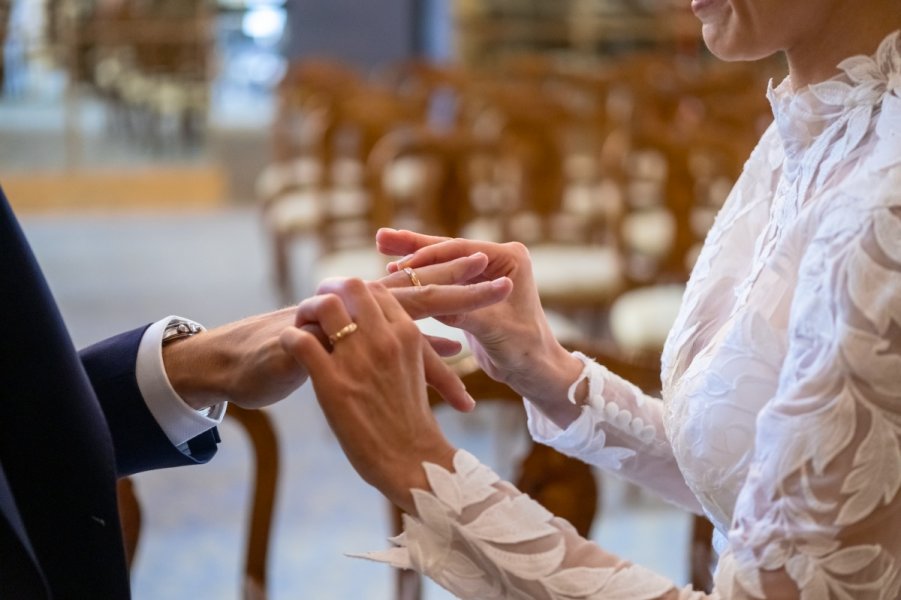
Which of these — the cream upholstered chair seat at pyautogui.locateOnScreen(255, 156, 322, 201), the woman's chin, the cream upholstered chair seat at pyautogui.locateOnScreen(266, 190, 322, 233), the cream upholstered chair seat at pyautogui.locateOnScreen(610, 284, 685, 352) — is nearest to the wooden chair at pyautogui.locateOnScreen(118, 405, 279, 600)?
the woman's chin

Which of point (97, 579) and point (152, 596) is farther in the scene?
point (152, 596)

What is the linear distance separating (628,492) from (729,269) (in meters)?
2.51

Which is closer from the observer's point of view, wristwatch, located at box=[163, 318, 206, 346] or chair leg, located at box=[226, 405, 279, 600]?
wristwatch, located at box=[163, 318, 206, 346]

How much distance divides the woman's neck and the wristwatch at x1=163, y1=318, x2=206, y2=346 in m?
0.72

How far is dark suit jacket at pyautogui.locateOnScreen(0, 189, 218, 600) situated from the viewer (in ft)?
3.48

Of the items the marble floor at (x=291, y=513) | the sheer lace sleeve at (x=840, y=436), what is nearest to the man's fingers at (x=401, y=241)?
the sheer lace sleeve at (x=840, y=436)

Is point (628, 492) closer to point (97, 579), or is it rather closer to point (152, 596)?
point (152, 596)

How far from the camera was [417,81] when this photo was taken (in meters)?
7.31

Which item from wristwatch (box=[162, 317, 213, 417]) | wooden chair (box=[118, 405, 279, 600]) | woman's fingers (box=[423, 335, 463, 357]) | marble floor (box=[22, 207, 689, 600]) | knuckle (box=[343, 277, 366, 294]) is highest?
knuckle (box=[343, 277, 366, 294])

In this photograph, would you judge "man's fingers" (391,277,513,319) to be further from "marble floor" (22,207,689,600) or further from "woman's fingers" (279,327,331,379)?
"marble floor" (22,207,689,600)

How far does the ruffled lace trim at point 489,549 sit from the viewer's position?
1092 millimetres

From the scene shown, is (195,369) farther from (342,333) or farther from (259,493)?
(259,493)

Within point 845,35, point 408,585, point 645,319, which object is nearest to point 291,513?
point 645,319

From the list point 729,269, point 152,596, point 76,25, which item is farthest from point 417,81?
point 729,269
